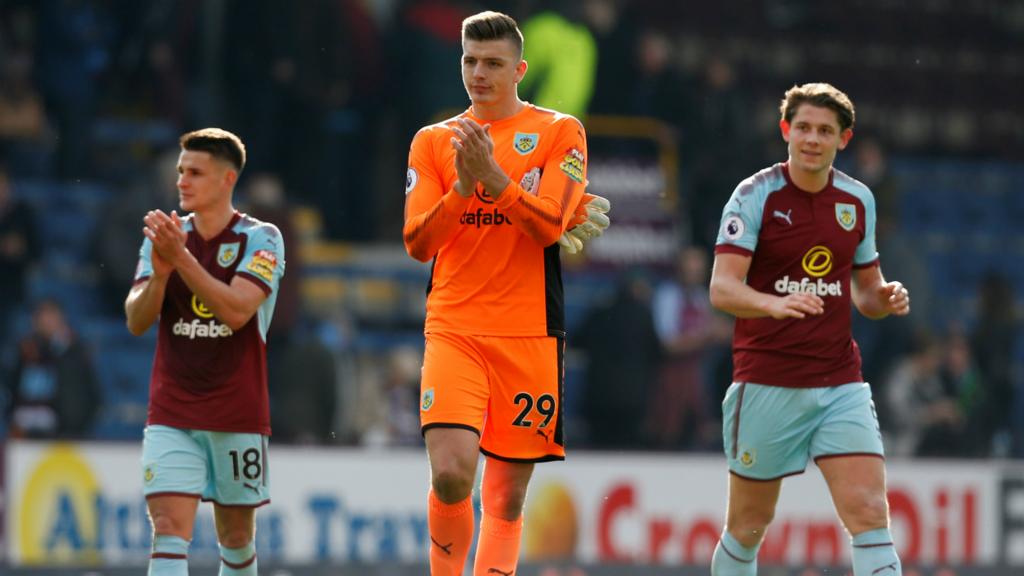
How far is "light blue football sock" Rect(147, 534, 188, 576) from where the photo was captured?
7.70 meters

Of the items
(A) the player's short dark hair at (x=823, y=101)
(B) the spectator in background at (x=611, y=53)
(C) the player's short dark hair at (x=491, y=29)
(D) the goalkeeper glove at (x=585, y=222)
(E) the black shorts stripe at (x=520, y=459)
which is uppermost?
(B) the spectator in background at (x=611, y=53)

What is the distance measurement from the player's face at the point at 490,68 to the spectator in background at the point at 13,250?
8.17 m

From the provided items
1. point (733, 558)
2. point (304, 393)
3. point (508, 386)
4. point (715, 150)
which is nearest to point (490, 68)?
point (508, 386)

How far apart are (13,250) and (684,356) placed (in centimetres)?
554

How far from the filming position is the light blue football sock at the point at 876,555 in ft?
24.4

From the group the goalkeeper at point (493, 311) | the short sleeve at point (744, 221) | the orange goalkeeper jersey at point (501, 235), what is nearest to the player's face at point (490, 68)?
the goalkeeper at point (493, 311)

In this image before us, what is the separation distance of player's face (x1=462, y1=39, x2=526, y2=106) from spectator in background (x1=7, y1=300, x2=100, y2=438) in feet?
23.4

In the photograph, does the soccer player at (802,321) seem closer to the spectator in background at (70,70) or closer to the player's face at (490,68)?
the player's face at (490,68)

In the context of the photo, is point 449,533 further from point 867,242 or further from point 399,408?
point 399,408

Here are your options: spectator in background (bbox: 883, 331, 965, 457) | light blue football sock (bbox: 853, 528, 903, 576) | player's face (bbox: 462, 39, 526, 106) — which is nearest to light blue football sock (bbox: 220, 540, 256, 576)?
player's face (bbox: 462, 39, 526, 106)

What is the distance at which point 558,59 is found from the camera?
16516 millimetres

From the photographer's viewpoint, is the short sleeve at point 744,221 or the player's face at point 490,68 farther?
the short sleeve at point 744,221

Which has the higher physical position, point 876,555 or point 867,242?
point 867,242

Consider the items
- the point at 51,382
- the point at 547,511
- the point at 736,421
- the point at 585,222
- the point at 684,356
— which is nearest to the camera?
the point at 585,222
